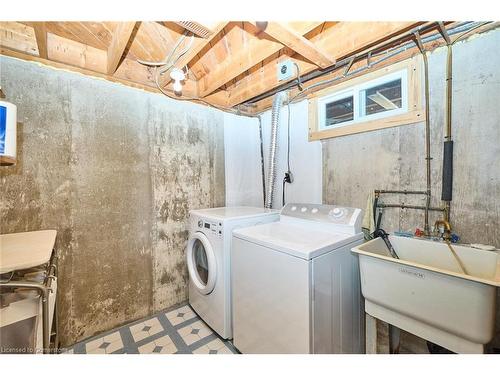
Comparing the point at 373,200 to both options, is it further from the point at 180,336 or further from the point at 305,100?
the point at 180,336

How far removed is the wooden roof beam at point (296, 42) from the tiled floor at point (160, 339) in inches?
89.1

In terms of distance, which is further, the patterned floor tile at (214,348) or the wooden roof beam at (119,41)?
the patterned floor tile at (214,348)

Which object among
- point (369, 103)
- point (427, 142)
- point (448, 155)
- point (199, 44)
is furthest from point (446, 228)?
point (199, 44)

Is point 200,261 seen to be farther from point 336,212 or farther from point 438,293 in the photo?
point 438,293

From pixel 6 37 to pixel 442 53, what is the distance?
302 centimetres

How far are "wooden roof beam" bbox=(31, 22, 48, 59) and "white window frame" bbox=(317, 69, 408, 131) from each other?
2153 millimetres

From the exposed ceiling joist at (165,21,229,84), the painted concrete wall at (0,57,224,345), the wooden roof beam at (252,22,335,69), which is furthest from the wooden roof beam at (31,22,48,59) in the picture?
the wooden roof beam at (252,22,335,69)

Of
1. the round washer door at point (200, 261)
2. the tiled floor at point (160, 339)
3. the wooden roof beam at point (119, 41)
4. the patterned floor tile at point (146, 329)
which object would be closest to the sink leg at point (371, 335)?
the tiled floor at point (160, 339)

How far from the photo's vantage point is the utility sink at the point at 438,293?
87 centimetres

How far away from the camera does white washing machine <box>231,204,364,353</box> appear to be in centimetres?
116

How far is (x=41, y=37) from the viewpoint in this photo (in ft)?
4.74

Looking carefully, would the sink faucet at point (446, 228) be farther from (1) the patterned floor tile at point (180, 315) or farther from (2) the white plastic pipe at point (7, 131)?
(2) the white plastic pipe at point (7, 131)

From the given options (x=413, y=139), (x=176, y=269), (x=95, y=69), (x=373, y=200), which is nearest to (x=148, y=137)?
(x=95, y=69)

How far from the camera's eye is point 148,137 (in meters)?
2.06
